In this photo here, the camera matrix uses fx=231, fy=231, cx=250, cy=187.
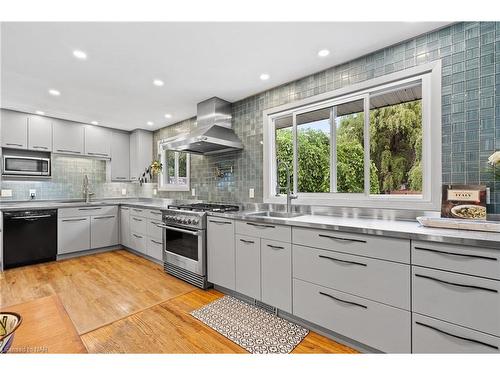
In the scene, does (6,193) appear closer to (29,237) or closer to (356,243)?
(29,237)

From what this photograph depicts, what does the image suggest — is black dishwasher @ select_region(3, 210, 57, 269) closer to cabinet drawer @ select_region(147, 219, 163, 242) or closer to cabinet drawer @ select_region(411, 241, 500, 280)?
cabinet drawer @ select_region(147, 219, 163, 242)

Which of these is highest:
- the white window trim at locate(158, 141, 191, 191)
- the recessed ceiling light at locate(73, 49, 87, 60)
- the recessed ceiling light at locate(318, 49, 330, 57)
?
the recessed ceiling light at locate(318, 49, 330, 57)

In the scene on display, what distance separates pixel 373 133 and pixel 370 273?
1.42 metres

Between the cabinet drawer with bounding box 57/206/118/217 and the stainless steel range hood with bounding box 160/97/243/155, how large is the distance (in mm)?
1902

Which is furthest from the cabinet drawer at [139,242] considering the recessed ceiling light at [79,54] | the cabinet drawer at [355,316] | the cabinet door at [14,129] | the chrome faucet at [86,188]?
the cabinet drawer at [355,316]

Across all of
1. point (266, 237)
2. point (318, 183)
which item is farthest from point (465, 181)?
point (266, 237)

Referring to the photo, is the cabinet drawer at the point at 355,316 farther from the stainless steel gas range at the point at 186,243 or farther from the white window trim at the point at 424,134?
the stainless steel gas range at the point at 186,243

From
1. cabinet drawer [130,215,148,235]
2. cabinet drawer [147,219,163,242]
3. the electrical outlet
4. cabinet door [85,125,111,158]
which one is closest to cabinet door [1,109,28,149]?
the electrical outlet

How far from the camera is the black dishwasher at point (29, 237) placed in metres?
3.18

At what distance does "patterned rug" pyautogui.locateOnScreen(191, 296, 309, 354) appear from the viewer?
1660 mm

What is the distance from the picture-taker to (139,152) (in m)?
4.68

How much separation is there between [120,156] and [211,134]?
2800 mm

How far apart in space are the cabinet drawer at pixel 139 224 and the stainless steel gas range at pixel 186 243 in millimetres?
694
